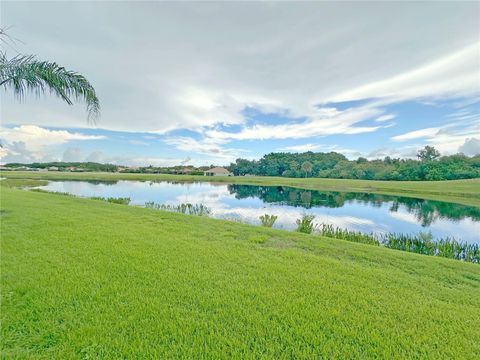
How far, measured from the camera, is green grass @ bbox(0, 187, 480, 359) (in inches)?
94.7

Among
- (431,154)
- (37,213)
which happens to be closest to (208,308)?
(37,213)

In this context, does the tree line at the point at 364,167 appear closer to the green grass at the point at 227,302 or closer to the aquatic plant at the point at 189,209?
the aquatic plant at the point at 189,209

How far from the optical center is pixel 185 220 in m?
8.59

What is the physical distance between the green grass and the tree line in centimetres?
5897

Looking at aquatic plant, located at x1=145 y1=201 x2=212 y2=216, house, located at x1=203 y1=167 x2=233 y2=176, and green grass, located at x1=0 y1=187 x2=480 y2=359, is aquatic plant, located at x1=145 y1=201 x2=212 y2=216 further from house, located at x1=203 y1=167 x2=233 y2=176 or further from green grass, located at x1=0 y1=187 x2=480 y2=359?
house, located at x1=203 y1=167 x2=233 y2=176

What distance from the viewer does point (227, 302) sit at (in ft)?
10.1

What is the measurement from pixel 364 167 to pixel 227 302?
243 ft

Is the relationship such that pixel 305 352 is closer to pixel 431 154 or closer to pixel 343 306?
pixel 343 306

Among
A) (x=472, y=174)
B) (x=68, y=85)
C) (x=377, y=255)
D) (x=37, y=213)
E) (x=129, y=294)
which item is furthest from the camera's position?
(x=472, y=174)

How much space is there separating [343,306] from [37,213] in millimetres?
10101

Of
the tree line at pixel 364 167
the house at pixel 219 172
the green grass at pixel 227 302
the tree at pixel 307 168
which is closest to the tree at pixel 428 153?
Result: the tree line at pixel 364 167

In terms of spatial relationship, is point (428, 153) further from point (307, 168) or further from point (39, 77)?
point (39, 77)

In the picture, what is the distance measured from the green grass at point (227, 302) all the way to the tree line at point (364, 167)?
5897 centimetres

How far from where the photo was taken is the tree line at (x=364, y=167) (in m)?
50.1
